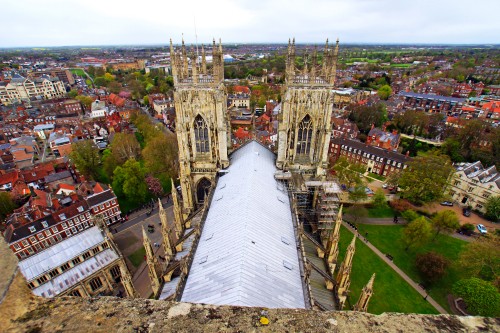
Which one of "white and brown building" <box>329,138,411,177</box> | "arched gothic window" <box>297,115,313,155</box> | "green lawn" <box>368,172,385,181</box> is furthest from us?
"green lawn" <box>368,172,385,181</box>

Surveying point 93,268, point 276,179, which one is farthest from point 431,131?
point 93,268

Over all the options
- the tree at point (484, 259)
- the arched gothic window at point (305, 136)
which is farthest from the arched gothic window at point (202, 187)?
the tree at point (484, 259)

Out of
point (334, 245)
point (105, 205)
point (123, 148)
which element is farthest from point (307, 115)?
point (123, 148)

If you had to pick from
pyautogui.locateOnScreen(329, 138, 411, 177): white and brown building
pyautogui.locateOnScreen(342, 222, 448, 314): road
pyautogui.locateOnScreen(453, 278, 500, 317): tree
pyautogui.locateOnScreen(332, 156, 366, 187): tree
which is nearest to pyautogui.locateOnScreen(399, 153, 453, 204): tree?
pyautogui.locateOnScreen(329, 138, 411, 177): white and brown building

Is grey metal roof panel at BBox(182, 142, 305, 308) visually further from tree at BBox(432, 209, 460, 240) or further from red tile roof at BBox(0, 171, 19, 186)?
red tile roof at BBox(0, 171, 19, 186)

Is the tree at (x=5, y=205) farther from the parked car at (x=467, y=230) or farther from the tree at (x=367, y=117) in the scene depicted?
the tree at (x=367, y=117)


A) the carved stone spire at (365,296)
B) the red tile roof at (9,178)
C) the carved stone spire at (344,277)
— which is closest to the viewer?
the carved stone spire at (365,296)
